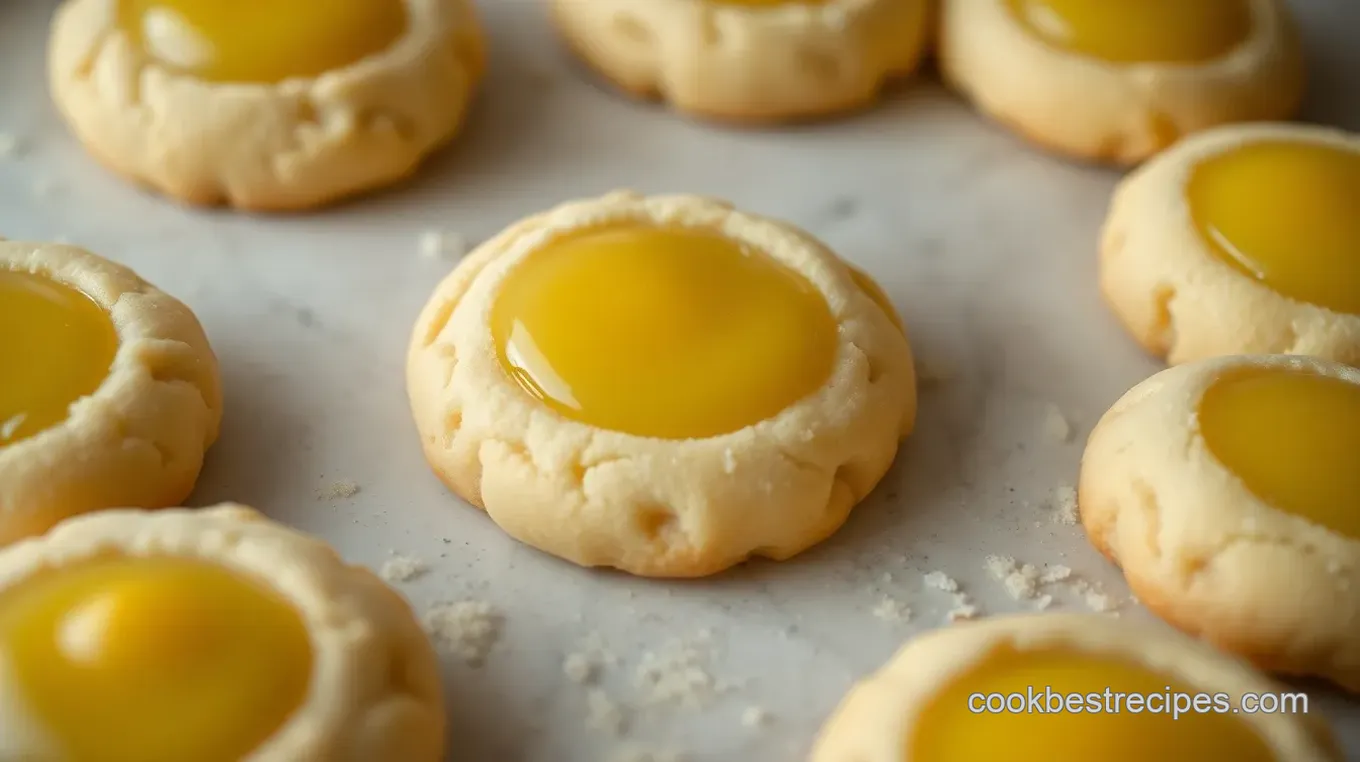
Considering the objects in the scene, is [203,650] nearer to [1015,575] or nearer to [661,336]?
[661,336]

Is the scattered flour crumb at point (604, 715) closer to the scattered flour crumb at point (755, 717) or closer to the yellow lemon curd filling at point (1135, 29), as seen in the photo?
the scattered flour crumb at point (755, 717)

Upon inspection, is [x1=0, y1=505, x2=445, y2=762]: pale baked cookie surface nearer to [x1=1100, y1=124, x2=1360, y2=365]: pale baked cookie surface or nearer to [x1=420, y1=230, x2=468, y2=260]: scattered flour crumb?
[x1=420, y1=230, x2=468, y2=260]: scattered flour crumb

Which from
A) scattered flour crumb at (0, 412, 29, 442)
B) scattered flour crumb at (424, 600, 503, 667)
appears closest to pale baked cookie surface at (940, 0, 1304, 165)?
scattered flour crumb at (424, 600, 503, 667)

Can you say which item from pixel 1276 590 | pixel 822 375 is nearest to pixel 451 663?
pixel 822 375

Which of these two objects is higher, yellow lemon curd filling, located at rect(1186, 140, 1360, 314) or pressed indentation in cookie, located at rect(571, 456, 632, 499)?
yellow lemon curd filling, located at rect(1186, 140, 1360, 314)

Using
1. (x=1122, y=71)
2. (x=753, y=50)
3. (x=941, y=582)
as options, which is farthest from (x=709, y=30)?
(x=941, y=582)

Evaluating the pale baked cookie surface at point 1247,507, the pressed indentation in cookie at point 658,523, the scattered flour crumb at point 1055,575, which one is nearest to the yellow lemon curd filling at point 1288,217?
the pale baked cookie surface at point 1247,507
